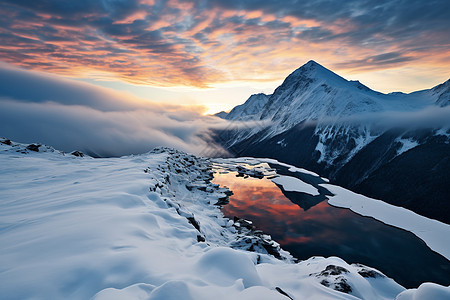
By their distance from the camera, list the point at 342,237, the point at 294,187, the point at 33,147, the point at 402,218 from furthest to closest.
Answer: the point at 294,187 < the point at 402,218 < the point at 33,147 < the point at 342,237

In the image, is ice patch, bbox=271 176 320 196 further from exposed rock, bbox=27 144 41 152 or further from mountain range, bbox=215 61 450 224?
exposed rock, bbox=27 144 41 152

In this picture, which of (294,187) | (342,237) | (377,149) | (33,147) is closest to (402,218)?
(342,237)

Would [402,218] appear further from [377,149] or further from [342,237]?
[377,149]

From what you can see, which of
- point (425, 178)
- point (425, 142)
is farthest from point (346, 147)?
point (425, 178)

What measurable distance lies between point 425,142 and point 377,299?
279 ft

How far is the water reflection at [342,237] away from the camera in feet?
86.3

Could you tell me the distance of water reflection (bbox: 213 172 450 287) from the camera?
1035 inches

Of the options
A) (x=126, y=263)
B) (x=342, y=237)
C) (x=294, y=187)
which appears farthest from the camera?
(x=294, y=187)

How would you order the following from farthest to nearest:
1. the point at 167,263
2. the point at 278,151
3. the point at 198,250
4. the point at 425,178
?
1. the point at 278,151
2. the point at 425,178
3. the point at 198,250
4. the point at 167,263

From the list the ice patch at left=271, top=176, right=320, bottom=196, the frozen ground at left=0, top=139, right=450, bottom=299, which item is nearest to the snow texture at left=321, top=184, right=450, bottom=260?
the ice patch at left=271, top=176, right=320, bottom=196

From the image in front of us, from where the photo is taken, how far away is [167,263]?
673 centimetres

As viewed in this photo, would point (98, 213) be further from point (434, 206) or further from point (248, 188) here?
point (434, 206)

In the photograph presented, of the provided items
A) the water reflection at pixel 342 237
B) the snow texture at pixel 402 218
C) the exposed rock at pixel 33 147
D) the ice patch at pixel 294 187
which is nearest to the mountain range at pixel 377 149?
the snow texture at pixel 402 218

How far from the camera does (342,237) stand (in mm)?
32719
